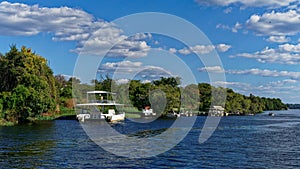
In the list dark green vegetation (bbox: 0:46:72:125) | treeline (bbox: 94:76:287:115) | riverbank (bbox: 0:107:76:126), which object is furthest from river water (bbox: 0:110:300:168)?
treeline (bbox: 94:76:287:115)

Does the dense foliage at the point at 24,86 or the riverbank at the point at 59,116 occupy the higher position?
the dense foliage at the point at 24,86

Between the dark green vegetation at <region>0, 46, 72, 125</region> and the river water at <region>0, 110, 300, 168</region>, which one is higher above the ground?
the dark green vegetation at <region>0, 46, 72, 125</region>

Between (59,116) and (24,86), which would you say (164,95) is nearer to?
(59,116)

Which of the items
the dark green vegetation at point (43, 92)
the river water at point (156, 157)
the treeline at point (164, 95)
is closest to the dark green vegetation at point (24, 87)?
the dark green vegetation at point (43, 92)

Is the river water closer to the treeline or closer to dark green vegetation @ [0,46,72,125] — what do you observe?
dark green vegetation @ [0,46,72,125]

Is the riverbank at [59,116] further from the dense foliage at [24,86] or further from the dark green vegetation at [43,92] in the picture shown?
the dense foliage at [24,86]

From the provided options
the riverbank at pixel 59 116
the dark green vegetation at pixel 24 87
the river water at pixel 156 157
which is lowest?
the river water at pixel 156 157

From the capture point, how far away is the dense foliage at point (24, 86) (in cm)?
7506

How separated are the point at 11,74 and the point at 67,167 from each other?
216ft

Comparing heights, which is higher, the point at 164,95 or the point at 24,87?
the point at 164,95

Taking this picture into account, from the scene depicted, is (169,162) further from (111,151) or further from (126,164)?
(111,151)

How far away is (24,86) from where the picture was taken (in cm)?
8125

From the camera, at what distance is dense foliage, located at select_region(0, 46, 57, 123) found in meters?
75.1

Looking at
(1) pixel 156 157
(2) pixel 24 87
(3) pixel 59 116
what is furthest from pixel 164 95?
(1) pixel 156 157
